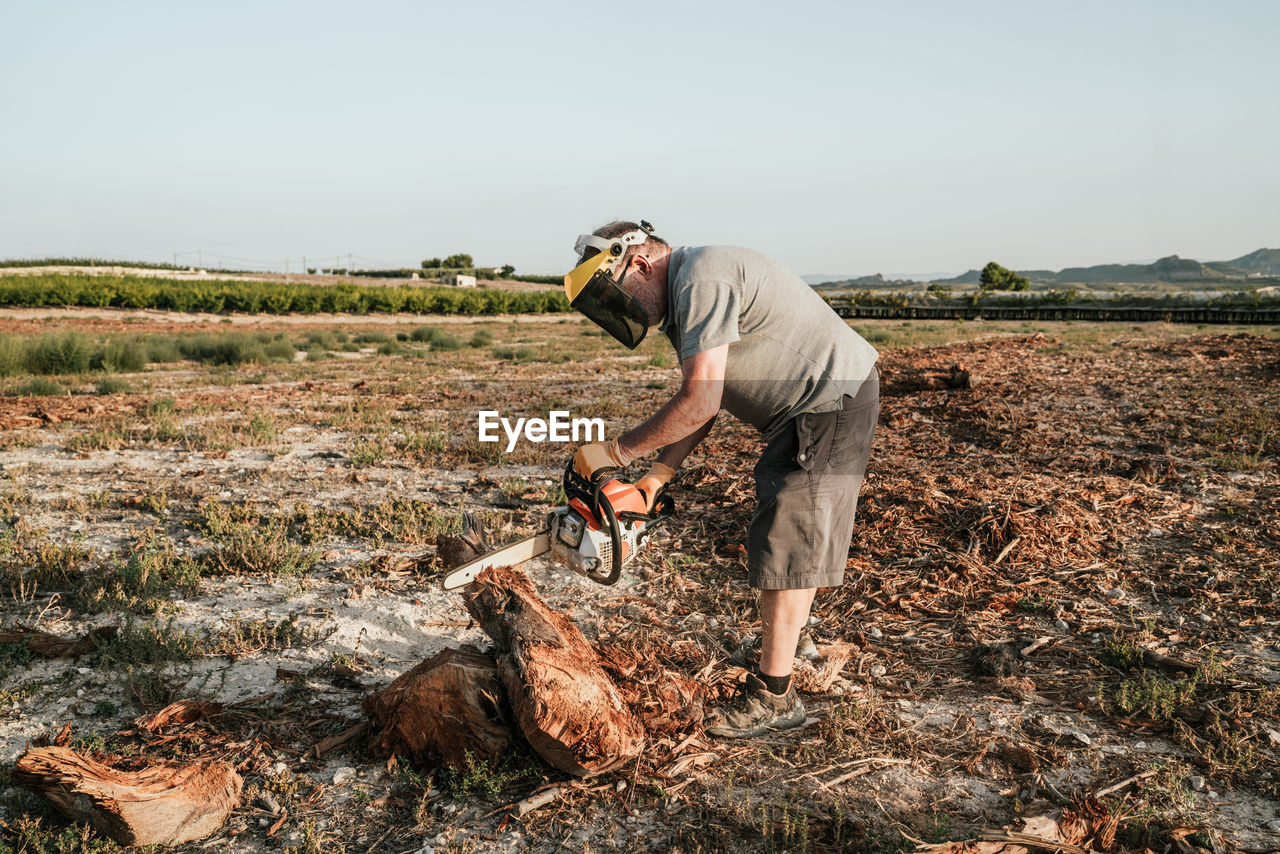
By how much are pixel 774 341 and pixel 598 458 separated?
2.93 feet

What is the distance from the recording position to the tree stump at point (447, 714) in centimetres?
309

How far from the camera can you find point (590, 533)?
3.18 metres

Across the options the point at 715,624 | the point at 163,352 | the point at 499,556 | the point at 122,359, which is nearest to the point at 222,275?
the point at 163,352

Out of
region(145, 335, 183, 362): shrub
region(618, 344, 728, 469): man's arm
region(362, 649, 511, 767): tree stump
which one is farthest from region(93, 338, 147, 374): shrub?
region(618, 344, 728, 469): man's arm

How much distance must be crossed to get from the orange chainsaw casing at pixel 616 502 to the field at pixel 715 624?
0.88 metres

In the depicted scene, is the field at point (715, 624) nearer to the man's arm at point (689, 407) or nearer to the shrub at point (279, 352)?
the man's arm at point (689, 407)

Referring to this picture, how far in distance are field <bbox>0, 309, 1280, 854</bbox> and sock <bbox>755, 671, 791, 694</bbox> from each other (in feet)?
0.75

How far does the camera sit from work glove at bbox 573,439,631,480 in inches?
124

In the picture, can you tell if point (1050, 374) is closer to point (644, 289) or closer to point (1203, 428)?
point (1203, 428)

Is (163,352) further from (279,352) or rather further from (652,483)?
(652,483)

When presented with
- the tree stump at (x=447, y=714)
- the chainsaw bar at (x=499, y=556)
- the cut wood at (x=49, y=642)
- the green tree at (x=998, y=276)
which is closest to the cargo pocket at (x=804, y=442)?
the chainsaw bar at (x=499, y=556)

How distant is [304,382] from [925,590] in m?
12.6

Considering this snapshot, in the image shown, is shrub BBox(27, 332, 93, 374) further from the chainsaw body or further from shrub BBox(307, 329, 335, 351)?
the chainsaw body

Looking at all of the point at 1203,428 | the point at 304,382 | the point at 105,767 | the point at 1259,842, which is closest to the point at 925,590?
the point at 1259,842
